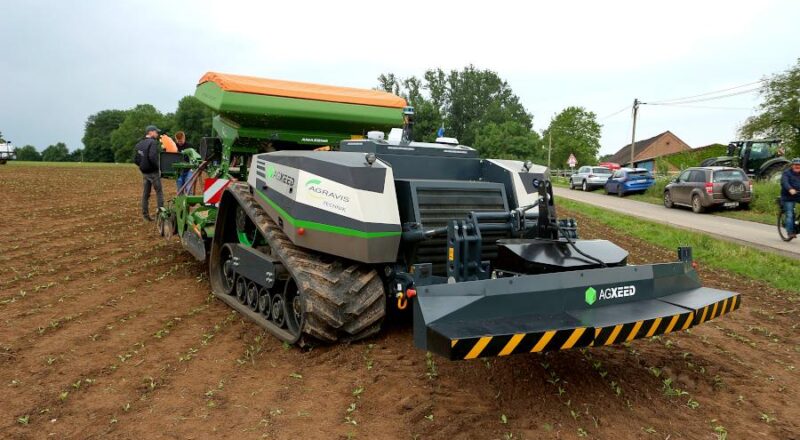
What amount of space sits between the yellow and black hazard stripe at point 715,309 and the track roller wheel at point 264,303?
11.5 ft

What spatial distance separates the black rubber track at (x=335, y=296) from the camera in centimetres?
466

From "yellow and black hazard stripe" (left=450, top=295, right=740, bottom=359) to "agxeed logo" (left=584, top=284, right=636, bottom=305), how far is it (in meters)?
0.29

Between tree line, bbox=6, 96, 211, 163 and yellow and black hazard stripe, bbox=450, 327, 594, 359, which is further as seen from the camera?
tree line, bbox=6, 96, 211, 163

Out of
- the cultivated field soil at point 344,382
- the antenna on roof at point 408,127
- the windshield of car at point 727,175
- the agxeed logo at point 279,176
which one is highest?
the antenna on roof at point 408,127

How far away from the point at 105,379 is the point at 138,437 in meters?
1.06

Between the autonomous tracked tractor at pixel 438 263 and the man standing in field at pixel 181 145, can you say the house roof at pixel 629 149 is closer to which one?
the man standing in field at pixel 181 145

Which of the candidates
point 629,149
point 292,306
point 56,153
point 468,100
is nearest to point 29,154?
point 56,153

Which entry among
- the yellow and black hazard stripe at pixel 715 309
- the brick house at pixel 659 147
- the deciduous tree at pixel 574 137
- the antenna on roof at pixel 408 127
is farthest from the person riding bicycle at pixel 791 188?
the brick house at pixel 659 147

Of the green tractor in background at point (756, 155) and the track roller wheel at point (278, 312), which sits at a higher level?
the green tractor in background at point (756, 155)

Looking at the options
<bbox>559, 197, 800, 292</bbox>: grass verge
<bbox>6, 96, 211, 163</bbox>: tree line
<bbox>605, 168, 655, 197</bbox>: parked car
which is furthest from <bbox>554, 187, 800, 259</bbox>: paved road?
<bbox>6, 96, 211, 163</bbox>: tree line

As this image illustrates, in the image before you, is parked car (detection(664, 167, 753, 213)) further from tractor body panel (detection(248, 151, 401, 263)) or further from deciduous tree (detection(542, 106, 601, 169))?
deciduous tree (detection(542, 106, 601, 169))

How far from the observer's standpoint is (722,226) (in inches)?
615

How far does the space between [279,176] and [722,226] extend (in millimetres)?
13827

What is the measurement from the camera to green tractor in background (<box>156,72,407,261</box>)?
23.8ft
